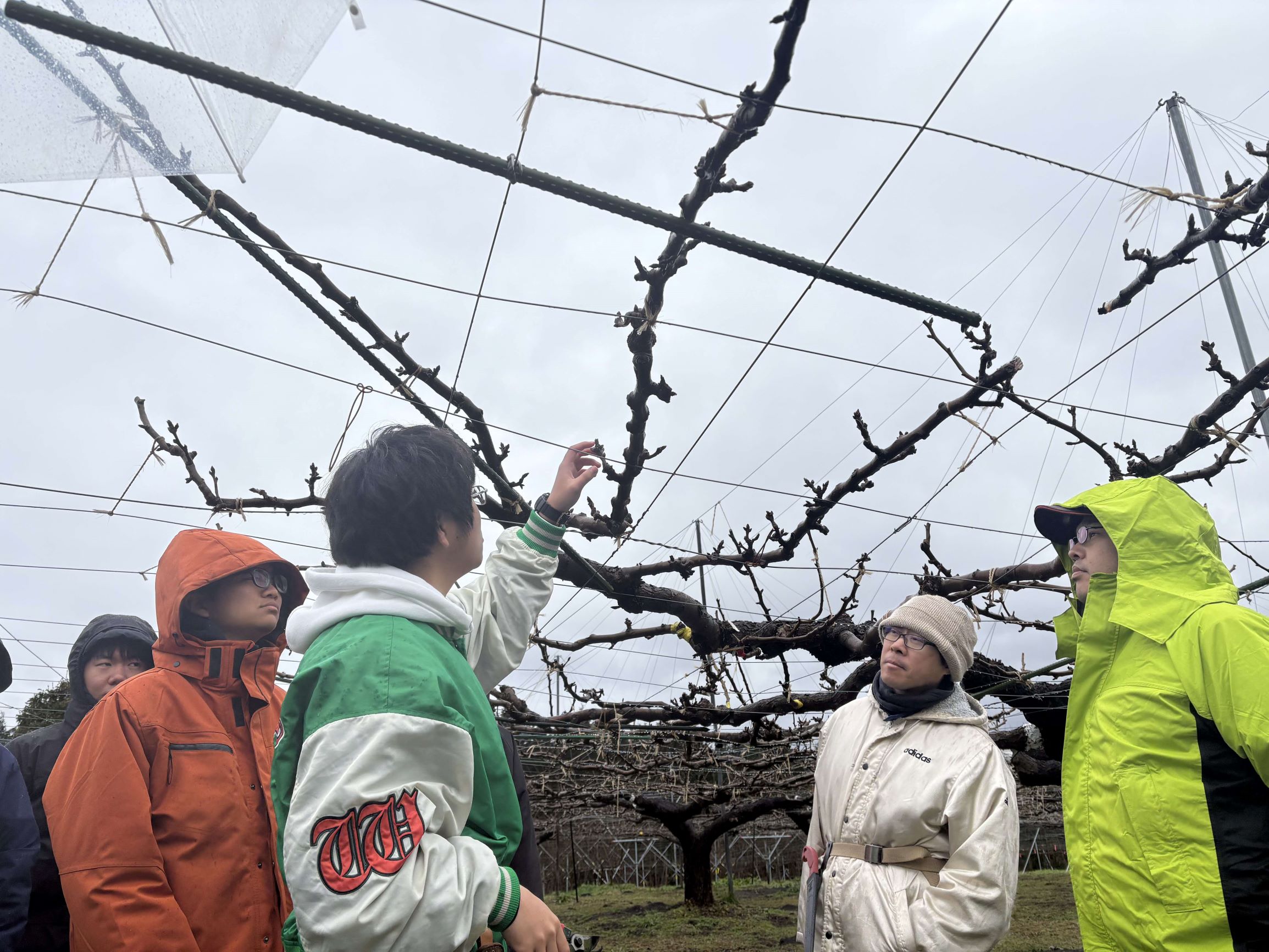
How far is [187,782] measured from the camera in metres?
1.71

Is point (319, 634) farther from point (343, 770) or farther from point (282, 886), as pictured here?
point (282, 886)

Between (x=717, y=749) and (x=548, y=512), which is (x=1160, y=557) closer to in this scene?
(x=548, y=512)

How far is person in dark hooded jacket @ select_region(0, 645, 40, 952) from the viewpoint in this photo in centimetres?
163

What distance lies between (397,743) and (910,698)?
1566mm

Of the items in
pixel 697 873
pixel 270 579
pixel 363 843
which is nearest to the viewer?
pixel 363 843

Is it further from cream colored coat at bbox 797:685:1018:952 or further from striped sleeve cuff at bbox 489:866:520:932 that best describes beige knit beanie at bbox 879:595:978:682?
striped sleeve cuff at bbox 489:866:520:932

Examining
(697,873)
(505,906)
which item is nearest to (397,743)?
(505,906)

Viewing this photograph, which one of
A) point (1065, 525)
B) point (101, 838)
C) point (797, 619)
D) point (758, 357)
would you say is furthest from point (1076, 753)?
point (797, 619)

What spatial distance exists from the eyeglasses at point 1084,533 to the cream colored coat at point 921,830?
482 mm

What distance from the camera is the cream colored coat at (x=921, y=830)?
5.95 ft

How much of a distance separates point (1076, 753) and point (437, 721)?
162cm

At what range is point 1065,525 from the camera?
93.8 inches

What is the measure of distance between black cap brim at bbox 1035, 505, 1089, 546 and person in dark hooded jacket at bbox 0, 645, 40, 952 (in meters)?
2.50

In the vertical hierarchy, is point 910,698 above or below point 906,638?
below
